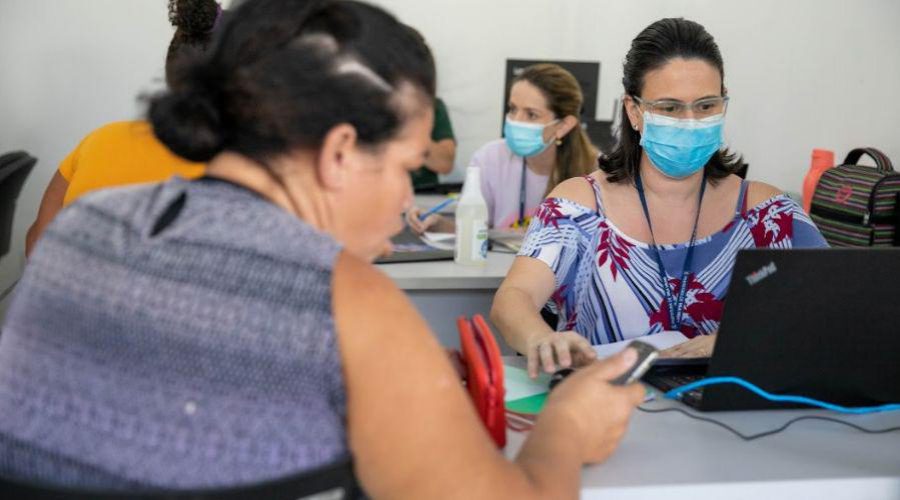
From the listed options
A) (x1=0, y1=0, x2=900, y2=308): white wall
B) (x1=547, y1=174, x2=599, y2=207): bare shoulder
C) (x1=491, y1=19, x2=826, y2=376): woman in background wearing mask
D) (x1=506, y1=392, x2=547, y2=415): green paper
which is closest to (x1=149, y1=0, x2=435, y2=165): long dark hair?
(x1=506, y1=392, x2=547, y2=415): green paper

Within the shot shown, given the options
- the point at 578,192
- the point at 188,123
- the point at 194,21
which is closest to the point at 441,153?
the point at 194,21

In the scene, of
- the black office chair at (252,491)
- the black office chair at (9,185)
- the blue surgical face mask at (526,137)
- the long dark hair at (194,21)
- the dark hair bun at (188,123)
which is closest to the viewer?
the black office chair at (252,491)

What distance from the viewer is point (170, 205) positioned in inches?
37.0

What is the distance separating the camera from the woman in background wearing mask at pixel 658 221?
6.56 ft

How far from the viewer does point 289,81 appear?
3.09 ft

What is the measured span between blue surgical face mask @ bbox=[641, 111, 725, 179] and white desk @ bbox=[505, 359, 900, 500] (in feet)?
2.26

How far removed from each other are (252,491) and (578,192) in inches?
52.8

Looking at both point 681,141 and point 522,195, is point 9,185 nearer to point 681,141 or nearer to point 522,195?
point 522,195

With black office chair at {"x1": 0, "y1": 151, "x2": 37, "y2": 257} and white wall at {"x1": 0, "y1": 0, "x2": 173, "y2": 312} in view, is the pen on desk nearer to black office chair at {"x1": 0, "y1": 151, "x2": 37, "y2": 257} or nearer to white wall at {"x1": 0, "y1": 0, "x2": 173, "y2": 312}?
black office chair at {"x1": 0, "y1": 151, "x2": 37, "y2": 257}

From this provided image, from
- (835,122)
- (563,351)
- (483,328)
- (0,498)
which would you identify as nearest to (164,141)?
(0,498)

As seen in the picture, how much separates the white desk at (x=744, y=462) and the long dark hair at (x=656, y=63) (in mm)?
772

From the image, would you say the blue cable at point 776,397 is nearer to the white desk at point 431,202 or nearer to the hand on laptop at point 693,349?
the hand on laptop at point 693,349

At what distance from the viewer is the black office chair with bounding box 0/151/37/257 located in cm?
304

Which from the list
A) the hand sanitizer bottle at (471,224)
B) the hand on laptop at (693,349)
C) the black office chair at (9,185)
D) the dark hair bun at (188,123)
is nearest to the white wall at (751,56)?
the black office chair at (9,185)
